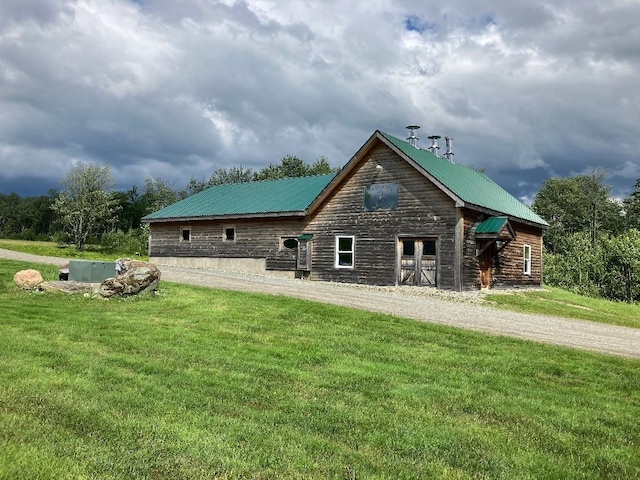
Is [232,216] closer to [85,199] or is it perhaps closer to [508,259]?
[508,259]

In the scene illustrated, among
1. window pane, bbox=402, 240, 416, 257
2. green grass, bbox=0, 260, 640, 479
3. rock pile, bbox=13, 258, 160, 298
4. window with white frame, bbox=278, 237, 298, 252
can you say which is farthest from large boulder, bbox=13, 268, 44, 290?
window pane, bbox=402, 240, 416, 257

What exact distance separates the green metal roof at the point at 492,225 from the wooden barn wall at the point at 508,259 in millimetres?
359

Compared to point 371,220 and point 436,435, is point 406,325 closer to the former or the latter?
point 436,435

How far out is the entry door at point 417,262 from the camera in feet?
76.5

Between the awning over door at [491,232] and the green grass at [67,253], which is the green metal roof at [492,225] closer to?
the awning over door at [491,232]

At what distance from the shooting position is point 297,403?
20.3 feet

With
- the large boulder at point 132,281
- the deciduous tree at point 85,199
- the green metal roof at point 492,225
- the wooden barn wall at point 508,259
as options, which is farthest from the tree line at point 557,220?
the large boulder at point 132,281

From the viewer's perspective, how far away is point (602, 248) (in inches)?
1654

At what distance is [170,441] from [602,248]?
44558 mm

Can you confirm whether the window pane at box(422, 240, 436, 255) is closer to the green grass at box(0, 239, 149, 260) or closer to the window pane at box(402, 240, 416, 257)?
the window pane at box(402, 240, 416, 257)

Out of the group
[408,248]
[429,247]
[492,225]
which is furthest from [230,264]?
[492,225]

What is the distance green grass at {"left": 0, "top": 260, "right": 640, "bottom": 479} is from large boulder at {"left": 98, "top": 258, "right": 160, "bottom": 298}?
2.79 meters

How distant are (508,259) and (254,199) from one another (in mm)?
15027

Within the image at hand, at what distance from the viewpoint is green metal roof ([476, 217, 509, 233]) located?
22859 mm
